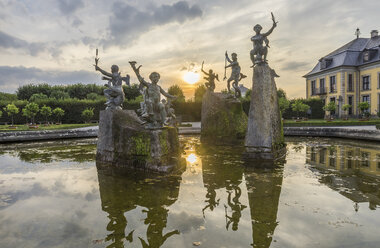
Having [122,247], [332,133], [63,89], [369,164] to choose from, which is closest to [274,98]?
[369,164]

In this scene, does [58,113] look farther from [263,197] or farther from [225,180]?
[263,197]

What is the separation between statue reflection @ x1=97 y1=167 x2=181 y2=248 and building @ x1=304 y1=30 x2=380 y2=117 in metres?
42.6

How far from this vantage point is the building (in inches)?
1479

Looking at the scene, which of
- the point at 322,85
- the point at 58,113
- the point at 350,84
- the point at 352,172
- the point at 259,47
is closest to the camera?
the point at 352,172

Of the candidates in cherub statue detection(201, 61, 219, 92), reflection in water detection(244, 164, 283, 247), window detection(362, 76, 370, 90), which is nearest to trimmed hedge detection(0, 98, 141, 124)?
cherub statue detection(201, 61, 219, 92)

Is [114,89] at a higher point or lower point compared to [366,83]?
lower

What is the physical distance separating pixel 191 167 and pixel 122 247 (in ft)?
12.8

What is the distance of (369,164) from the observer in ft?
21.6

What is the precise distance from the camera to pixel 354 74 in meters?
40.0

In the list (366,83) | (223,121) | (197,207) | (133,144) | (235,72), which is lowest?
(197,207)

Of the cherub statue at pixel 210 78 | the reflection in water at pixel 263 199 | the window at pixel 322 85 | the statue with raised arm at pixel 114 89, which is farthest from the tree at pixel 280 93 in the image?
the reflection in water at pixel 263 199

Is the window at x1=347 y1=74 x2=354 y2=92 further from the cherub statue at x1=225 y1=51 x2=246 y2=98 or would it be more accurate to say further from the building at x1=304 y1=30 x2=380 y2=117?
the cherub statue at x1=225 y1=51 x2=246 y2=98

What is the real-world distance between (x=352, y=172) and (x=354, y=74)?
Answer: 4229cm

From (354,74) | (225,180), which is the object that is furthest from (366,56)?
(225,180)
